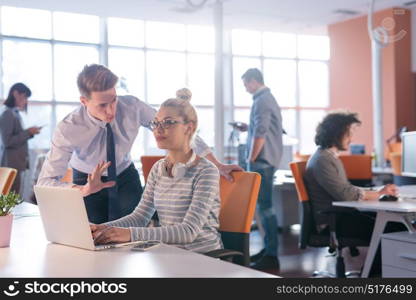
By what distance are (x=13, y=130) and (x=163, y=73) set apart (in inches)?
224

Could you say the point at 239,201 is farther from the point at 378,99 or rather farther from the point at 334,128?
the point at 378,99

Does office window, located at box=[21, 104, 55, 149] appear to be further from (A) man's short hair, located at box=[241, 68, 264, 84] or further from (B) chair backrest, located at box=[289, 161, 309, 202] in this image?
(B) chair backrest, located at box=[289, 161, 309, 202]

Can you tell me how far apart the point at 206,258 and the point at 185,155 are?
66cm

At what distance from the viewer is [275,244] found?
5.00m

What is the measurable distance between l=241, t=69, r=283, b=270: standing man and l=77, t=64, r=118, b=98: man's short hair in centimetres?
246

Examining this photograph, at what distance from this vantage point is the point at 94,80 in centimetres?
267

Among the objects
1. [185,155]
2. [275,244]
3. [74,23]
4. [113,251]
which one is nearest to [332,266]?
[275,244]

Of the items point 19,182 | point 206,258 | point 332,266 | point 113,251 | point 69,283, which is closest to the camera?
point 69,283

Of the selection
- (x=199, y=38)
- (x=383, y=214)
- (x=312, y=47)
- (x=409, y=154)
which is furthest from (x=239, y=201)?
(x=312, y=47)

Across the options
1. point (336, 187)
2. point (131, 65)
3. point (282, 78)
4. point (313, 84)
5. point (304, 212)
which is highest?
point (131, 65)

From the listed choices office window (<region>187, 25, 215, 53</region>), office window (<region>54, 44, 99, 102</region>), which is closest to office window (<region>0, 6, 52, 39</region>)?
office window (<region>54, 44, 99, 102</region>)

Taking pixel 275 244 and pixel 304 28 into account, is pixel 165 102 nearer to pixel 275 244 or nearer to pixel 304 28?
pixel 275 244

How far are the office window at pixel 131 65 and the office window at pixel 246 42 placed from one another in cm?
218

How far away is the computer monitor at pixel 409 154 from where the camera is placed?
167 inches
